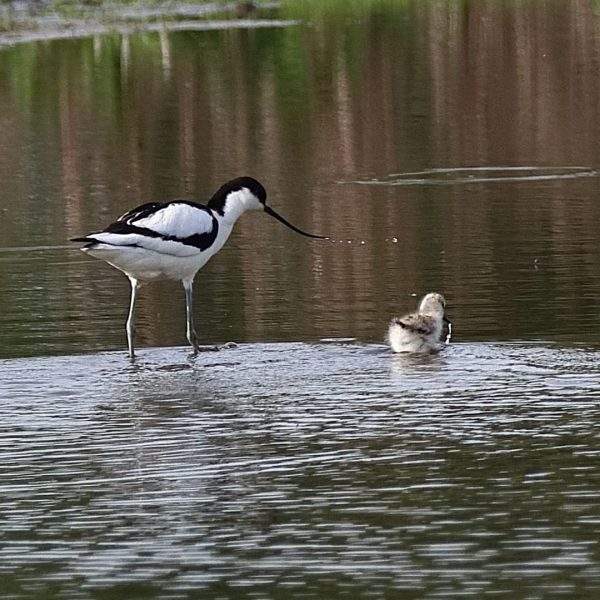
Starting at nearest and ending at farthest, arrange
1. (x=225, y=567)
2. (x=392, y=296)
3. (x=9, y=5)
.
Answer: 1. (x=225, y=567)
2. (x=392, y=296)
3. (x=9, y=5)

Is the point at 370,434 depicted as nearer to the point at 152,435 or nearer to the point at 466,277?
the point at 152,435

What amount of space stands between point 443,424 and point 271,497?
148 centimetres

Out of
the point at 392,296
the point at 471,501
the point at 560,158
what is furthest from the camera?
the point at 560,158

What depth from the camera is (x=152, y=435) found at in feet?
29.0

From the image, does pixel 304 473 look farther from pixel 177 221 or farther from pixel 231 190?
pixel 231 190

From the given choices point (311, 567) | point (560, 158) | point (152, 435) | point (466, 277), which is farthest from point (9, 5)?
point (311, 567)

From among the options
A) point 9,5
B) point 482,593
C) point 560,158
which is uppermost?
point 9,5

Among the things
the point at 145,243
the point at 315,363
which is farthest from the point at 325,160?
the point at 315,363

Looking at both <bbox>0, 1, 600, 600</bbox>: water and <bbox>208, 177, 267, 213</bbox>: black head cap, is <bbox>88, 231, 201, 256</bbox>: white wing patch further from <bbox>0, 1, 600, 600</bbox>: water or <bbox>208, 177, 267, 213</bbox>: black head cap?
<bbox>208, 177, 267, 213</bbox>: black head cap

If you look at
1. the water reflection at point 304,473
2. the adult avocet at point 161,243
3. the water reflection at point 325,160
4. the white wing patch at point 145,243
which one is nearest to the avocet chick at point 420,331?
the water reflection at point 304,473

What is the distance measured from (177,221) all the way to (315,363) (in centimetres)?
172

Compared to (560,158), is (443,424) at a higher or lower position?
lower

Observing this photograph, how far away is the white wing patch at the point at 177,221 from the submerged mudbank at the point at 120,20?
22.6 meters

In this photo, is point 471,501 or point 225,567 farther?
point 471,501
